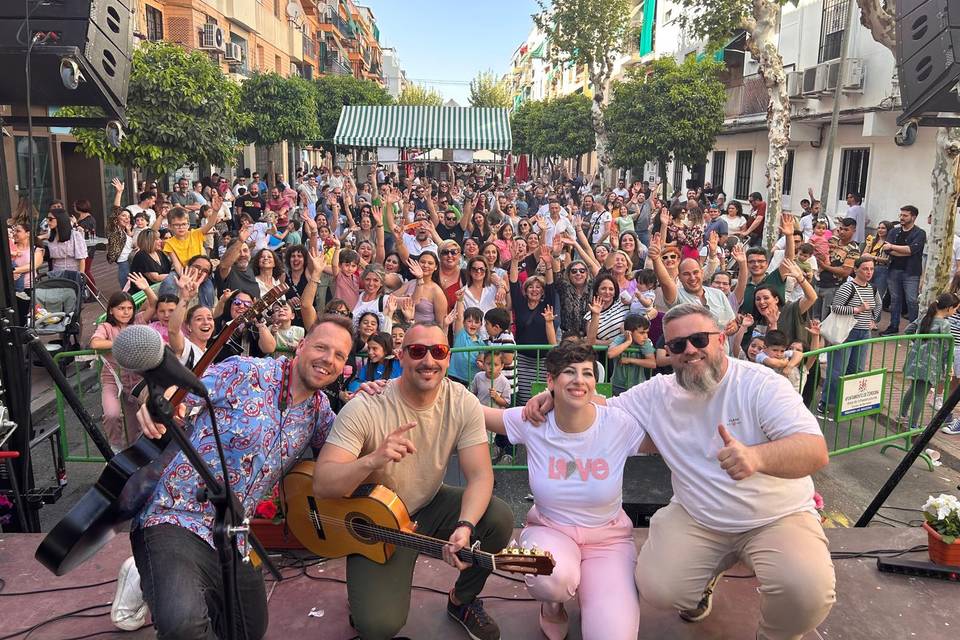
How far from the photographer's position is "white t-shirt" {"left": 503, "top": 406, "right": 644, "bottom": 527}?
368 centimetres

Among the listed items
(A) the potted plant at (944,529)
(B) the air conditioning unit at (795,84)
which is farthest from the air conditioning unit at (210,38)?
(A) the potted plant at (944,529)

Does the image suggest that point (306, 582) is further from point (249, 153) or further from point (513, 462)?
point (249, 153)

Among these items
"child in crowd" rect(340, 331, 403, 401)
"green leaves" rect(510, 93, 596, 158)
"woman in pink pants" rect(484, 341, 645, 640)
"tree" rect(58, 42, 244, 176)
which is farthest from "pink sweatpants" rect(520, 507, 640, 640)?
"green leaves" rect(510, 93, 596, 158)

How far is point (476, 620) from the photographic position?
3656 mm

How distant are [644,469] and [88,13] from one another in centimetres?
455

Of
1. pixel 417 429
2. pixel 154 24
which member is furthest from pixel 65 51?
pixel 154 24

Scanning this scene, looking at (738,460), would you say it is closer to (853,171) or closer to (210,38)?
(853,171)

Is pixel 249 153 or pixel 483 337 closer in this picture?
pixel 483 337

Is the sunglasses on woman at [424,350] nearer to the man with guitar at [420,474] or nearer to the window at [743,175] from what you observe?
the man with guitar at [420,474]

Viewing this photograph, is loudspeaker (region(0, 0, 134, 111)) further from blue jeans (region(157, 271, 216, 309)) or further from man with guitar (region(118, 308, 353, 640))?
blue jeans (region(157, 271, 216, 309))

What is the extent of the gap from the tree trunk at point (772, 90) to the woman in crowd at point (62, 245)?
1218 centimetres

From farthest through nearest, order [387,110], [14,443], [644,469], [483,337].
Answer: [387,110] < [483,337] < [644,469] < [14,443]

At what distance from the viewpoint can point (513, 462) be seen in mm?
6145

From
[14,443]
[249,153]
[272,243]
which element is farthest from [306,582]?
[249,153]
